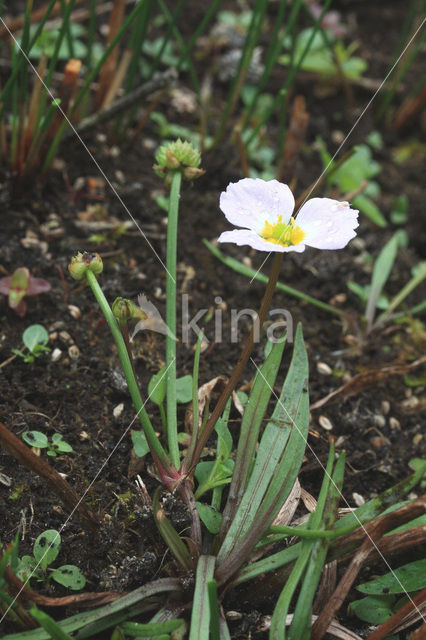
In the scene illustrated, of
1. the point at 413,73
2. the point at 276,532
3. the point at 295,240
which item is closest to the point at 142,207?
the point at 295,240

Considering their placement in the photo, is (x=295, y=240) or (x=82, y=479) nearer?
(x=295, y=240)

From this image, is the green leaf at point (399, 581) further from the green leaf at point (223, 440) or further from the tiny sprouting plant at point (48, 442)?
the tiny sprouting plant at point (48, 442)

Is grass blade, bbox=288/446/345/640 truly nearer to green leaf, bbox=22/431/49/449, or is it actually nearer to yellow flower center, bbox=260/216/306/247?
yellow flower center, bbox=260/216/306/247

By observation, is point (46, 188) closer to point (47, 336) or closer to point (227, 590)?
point (47, 336)

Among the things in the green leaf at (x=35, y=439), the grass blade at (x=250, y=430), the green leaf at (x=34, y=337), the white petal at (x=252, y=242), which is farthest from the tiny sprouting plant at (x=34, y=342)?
the white petal at (x=252, y=242)

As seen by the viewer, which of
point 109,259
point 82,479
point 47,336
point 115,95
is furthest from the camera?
point 115,95

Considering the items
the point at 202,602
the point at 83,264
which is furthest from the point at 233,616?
the point at 83,264
